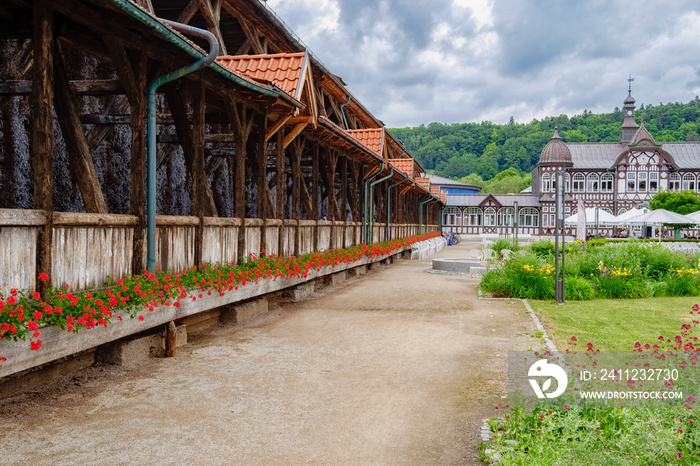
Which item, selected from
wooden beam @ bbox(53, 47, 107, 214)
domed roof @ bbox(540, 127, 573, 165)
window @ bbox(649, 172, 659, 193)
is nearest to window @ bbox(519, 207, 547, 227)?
domed roof @ bbox(540, 127, 573, 165)

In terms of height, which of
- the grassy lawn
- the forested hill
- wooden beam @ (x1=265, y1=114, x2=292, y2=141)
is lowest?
the grassy lawn

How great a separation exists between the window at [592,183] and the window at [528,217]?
595cm

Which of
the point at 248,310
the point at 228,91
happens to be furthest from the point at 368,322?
the point at 228,91

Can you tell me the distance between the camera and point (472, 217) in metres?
68.2

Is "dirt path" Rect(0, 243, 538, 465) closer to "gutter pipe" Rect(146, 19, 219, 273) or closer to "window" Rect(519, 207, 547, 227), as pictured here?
"gutter pipe" Rect(146, 19, 219, 273)

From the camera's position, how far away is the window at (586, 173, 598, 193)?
62188 millimetres

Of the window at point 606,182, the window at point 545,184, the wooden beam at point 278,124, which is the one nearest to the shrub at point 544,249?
the wooden beam at point 278,124

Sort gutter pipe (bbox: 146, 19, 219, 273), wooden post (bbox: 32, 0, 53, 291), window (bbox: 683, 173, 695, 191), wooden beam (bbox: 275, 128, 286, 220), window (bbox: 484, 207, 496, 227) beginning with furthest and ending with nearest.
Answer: window (bbox: 484, 207, 496, 227) < window (bbox: 683, 173, 695, 191) < wooden beam (bbox: 275, 128, 286, 220) < gutter pipe (bbox: 146, 19, 219, 273) < wooden post (bbox: 32, 0, 53, 291)

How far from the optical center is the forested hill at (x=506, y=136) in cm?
11750

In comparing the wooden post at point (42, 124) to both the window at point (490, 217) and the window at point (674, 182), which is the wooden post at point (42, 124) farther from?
the window at point (674, 182)

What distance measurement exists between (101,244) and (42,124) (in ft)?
4.65

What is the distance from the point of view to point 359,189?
18.6 meters

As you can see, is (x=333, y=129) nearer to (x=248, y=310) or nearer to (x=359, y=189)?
(x=248, y=310)

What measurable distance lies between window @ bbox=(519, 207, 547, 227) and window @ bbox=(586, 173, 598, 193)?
19.5 feet
